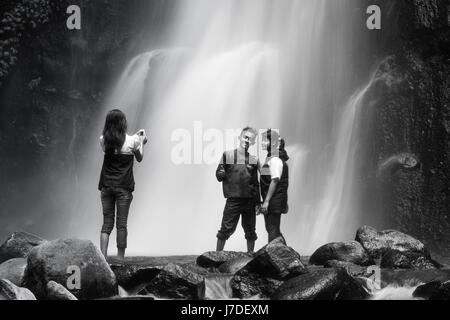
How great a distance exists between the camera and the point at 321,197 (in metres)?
12.3

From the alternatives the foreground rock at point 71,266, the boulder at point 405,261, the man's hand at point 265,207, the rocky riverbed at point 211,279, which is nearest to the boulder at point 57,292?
the rocky riverbed at point 211,279

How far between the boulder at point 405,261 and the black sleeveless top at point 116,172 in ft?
11.3

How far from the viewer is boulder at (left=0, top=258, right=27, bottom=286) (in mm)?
6219

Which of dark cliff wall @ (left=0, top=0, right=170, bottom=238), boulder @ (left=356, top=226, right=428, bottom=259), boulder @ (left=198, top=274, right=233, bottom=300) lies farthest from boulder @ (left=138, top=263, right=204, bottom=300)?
dark cliff wall @ (left=0, top=0, right=170, bottom=238)

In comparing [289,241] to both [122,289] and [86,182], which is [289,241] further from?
[86,182]

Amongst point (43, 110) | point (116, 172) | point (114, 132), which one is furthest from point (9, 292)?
point (43, 110)

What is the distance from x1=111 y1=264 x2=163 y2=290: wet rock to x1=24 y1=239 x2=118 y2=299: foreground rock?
203 mm

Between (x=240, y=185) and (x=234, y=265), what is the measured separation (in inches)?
39.8

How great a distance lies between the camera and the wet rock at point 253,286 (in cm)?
608

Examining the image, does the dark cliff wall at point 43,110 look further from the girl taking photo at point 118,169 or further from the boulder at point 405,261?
the boulder at point 405,261

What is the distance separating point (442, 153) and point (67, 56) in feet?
40.5

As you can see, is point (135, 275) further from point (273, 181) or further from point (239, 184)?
point (273, 181)

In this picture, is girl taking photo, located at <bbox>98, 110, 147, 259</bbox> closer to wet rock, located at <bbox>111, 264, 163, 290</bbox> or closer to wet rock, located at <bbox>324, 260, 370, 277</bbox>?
wet rock, located at <bbox>111, 264, 163, 290</bbox>
